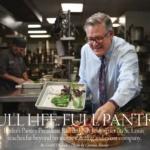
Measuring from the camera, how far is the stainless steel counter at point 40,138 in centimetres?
125

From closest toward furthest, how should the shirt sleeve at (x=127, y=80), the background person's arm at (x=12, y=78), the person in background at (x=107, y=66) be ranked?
the shirt sleeve at (x=127, y=80) → the person in background at (x=107, y=66) → the background person's arm at (x=12, y=78)

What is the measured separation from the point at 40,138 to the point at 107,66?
69 centimetres

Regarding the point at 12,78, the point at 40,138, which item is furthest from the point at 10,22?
the point at 40,138

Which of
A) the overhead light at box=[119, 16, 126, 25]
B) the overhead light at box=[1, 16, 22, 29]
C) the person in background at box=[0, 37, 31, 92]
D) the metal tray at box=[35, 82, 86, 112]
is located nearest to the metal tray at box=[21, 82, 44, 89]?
the person in background at box=[0, 37, 31, 92]

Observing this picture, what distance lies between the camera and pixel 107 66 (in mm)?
1924

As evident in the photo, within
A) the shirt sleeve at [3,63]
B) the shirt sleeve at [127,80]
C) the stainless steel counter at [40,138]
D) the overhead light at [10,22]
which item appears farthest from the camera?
the overhead light at [10,22]

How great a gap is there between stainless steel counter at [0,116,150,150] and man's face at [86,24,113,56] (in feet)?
1.30

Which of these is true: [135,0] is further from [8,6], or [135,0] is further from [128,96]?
[128,96]

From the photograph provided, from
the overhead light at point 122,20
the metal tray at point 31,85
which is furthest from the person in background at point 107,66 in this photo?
the overhead light at point 122,20

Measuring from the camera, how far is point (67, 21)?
3.77m

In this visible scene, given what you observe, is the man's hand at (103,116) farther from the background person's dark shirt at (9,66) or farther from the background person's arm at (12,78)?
the background person's dark shirt at (9,66)

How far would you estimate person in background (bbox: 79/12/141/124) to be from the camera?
164 centimetres

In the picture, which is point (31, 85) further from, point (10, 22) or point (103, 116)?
point (10, 22)

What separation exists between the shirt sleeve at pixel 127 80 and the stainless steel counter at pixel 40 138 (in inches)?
5.8
